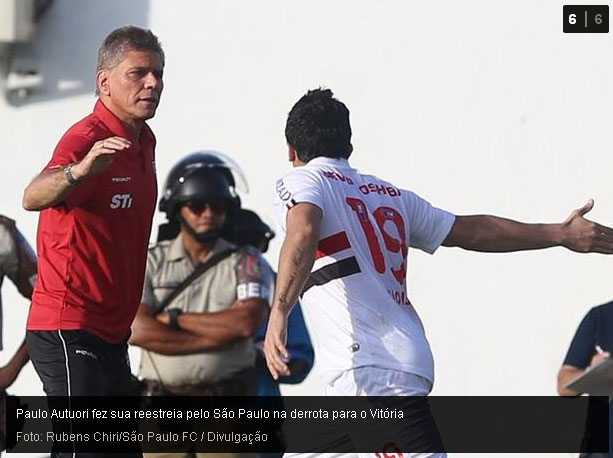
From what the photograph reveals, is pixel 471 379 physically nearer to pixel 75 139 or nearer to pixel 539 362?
pixel 539 362

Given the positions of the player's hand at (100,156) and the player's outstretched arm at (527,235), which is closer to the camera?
the player's hand at (100,156)

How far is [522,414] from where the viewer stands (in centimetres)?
860

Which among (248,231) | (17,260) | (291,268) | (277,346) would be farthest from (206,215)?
(277,346)

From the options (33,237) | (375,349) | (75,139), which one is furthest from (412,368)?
(33,237)

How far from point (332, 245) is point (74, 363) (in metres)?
0.91

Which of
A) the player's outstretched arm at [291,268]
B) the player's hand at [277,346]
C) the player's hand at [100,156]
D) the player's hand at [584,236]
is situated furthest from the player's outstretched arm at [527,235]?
the player's hand at [100,156]

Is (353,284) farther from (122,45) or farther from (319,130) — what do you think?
(122,45)

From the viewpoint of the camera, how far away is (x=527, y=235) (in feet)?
19.7

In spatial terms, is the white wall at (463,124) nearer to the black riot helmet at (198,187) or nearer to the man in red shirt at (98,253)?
the black riot helmet at (198,187)

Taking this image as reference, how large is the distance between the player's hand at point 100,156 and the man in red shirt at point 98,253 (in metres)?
0.19

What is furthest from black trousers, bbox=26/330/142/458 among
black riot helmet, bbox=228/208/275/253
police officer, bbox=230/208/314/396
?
black riot helmet, bbox=228/208/275/253

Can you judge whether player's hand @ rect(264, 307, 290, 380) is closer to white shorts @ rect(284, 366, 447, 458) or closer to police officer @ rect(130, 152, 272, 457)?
white shorts @ rect(284, 366, 447, 458)

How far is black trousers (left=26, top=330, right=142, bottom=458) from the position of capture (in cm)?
557

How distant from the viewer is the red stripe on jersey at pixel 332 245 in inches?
217
